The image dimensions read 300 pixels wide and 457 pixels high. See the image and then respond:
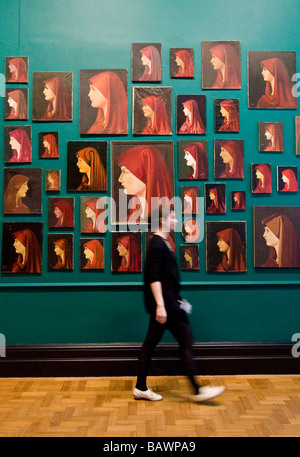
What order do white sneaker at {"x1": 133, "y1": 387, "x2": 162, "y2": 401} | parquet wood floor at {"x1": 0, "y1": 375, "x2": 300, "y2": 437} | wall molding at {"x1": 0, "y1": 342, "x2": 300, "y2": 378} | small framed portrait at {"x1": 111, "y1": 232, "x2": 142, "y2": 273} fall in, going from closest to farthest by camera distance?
parquet wood floor at {"x1": 0, "y1": 375, "x2": 300, "y2": 437} → white sneaker at {"x1": 133, "y1": 387, "x2": 162, "y2": 401} → wall molding at {"x1": 0, "y1": 342, "x2": 300, "y2": 378} → small framed portrait at {"x1": 111, "y1": 232, "x2": 142, "y2": 273}

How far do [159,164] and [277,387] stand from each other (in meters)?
2.33

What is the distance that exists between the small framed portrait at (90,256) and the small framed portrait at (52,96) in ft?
4.11

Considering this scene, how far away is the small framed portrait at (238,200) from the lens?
13.0 feet

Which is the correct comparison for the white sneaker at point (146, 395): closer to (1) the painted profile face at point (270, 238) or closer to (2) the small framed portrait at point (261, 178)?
(1) the painted profile face at point (270, 238)

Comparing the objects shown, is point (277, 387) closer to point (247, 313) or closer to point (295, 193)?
point (247, 313)

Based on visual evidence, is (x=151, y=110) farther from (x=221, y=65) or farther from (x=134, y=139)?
(x=221, y=65)

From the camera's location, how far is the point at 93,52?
3.96 metres

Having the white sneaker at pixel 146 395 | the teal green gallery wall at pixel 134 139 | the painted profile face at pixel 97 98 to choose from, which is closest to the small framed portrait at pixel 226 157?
the teal green gallery wall at pixel 134 139

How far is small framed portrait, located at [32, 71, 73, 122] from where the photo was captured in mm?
3959

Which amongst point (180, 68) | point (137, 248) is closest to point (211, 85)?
point (180, 68)

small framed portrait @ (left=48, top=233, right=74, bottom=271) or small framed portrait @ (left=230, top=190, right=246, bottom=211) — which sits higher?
small framed portrait @ (left=230, top=190, right=246, bottom=211)

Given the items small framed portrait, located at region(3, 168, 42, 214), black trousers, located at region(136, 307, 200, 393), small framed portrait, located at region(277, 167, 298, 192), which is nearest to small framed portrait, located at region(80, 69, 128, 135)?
small framed portrait, located at region(3, 168, 42, 214)

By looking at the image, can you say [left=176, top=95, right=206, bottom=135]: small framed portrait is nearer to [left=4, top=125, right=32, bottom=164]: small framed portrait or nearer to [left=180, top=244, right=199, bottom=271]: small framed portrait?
[left=180, top=244, right=199, bottom=271]: small framed portrait

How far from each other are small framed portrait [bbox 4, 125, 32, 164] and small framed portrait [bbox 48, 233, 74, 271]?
2.69ft
